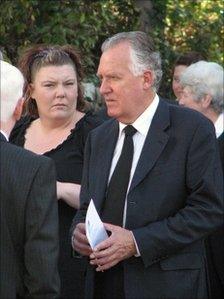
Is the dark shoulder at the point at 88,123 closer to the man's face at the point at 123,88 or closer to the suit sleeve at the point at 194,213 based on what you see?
the man's face at the point at 123,88

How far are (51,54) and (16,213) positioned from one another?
190cm

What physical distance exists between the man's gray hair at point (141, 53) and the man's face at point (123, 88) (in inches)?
1.0

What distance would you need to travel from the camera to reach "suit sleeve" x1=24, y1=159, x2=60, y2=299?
2.74 meters

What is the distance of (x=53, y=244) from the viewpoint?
2820 mm

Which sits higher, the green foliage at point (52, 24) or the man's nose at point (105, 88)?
the green foliage at point (52, 24)

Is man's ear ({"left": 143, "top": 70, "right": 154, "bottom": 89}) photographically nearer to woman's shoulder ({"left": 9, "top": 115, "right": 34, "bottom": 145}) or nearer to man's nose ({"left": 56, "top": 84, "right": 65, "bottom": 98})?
man's nose ({"left": 56, "top": 84, "right": 65, "bottom": 98})

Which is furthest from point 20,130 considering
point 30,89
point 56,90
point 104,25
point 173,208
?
point 104,25

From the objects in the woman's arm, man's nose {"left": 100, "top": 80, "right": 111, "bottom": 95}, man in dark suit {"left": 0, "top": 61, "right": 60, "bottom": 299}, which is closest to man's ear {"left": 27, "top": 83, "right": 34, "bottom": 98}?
the woman's arm

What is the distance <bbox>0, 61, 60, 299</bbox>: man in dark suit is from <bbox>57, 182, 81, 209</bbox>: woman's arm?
3.97ft

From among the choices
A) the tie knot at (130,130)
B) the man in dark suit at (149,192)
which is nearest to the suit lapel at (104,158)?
the man in dark suit at (149,192)

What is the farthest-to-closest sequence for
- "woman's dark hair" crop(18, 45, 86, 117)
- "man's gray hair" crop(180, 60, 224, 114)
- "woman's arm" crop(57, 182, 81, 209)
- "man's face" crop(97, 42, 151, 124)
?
"man's gray hair" crop(180, 60, 224, 114) → "woman's dark hair" crop(18, 45, 86, 117) → "woman's arm" crop(57, 182, 81, 209) → "man's face" crop(97, 42, 151, 124)

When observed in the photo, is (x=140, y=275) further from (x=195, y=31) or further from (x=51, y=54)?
(x=195, y=31)

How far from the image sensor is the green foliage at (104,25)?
22.9 feet

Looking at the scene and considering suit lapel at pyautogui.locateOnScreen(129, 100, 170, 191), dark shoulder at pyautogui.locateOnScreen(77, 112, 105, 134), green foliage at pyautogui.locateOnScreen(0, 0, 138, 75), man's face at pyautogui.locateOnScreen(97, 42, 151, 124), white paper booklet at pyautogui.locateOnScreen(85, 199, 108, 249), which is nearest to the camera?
white paper booklet at pyautogui.locateOnScreen(85, 199, 108, 249)
